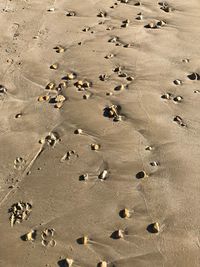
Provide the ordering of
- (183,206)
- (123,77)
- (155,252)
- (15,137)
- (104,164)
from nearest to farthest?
(155,252), (183,206), (104,164), (15,137), (123,77)

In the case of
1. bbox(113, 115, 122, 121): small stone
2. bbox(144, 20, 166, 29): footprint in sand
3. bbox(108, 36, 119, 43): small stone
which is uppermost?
bbox(144, 20, 166, 29): footprint in sand

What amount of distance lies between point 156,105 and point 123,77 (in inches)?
23.0

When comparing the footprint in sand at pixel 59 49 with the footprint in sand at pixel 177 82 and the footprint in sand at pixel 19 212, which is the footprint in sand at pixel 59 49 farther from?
the footprint in sand at pixel 19 212

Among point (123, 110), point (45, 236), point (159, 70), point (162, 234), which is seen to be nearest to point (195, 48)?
point (159, 70)

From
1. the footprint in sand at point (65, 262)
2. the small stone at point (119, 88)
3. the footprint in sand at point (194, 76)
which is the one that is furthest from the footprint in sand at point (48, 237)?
the footprint in sand at point (194, 76)

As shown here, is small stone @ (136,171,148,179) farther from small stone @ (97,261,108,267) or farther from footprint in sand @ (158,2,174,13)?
footprint in sand @ (158,2,174,13)

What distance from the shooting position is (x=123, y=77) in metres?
4.78

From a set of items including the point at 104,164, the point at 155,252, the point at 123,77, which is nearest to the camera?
the point at 155,252

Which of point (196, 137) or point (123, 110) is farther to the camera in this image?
point (123, 110)

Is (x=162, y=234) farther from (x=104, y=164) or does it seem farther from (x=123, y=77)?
(x=123, y=77)

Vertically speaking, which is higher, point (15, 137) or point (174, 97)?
point (174, 97)

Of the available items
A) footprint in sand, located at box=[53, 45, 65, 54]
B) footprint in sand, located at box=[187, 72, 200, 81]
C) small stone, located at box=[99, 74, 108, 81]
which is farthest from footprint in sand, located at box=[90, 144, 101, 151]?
footprint in sand, located at box=[53, 45, 65, 54]

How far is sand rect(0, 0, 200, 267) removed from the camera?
11.2 ft

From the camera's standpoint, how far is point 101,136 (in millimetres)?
4172
